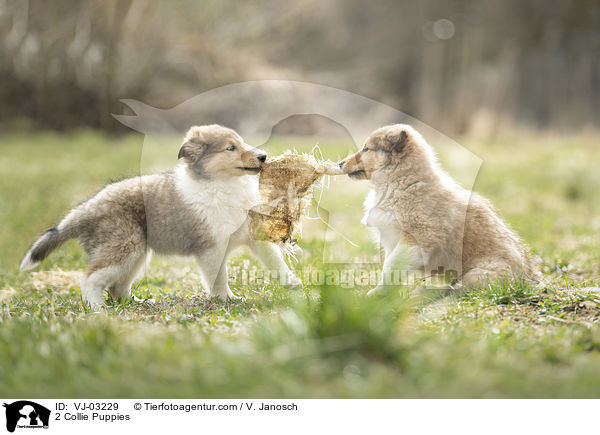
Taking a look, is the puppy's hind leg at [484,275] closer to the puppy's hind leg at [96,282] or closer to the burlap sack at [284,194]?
the burlap sack at [284,194]

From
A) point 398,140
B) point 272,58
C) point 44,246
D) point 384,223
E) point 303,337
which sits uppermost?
point 272,58

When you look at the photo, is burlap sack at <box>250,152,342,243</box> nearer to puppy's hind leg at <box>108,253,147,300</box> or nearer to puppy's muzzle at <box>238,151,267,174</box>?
puppy's muzzle at <box>238,151,267,174</box>

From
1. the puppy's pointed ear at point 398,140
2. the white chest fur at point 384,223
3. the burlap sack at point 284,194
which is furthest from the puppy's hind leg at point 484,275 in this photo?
the burlap sack at point 284,194

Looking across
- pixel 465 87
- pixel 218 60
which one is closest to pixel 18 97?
pixel 218 60

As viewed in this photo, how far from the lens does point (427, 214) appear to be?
500 centimetres

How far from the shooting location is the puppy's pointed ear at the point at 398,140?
5152mm

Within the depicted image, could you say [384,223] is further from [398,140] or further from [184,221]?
[184,221]

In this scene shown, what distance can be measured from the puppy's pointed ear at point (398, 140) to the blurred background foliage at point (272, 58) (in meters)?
12.9

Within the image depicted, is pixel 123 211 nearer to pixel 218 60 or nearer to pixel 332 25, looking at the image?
pixel 218 60

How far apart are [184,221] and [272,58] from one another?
685 inches
